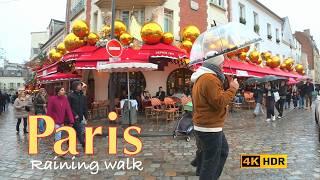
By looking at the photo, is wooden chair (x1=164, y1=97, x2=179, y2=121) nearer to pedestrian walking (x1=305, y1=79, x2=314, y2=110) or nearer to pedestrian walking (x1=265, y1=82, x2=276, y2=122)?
pedestrian walking (x1=265, y1=82, x2=276, y2=122)

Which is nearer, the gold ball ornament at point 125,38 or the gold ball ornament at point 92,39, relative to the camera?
the gold ball ornament at point 125,38

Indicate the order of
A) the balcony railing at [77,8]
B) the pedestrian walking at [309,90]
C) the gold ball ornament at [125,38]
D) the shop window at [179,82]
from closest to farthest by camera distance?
the gold ball ornament at [125,38] < the shop window at [179,82] < the pedestrian walking at [309,90] < the balcony railing at [77,8]

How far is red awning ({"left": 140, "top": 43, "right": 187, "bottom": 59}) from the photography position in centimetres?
1459

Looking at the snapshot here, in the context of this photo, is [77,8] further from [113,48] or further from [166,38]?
[113,48]

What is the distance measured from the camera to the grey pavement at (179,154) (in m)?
5.91

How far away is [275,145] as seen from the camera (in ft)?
28.0

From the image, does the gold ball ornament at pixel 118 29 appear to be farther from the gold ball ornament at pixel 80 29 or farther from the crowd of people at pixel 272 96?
the crowd of people at pixel 272 96

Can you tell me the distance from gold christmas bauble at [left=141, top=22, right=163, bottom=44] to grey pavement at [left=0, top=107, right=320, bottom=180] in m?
4.34

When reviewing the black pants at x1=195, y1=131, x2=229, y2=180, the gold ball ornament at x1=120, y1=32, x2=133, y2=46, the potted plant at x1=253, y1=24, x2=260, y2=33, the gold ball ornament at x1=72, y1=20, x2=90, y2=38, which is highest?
the potted plant at x1=253, y1=24, x2=260, y2=33

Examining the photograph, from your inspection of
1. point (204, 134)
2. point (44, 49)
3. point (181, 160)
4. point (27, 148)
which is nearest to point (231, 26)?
point (204, 134)

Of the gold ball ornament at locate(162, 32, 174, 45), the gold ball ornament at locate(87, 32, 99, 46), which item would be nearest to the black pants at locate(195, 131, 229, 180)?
the gold ball ornament at locate(162, 32, 174, 45)

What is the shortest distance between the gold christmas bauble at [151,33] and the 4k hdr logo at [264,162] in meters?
9.02

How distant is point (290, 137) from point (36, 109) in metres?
8.16

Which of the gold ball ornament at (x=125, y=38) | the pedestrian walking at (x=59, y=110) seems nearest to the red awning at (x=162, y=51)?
the gold ball ornament at (x=125, y=38)
